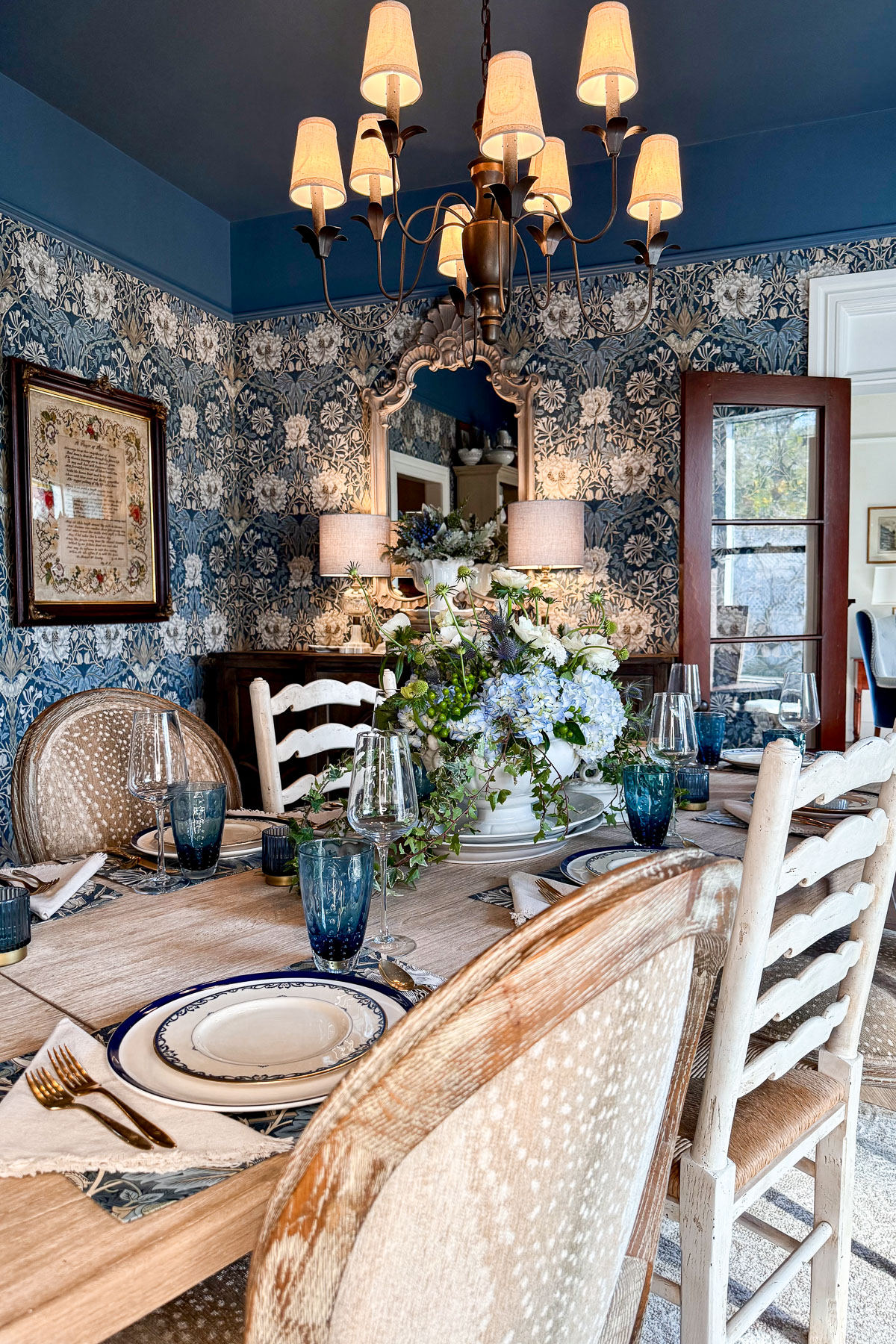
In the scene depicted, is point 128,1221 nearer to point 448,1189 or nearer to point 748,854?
point 448,1189

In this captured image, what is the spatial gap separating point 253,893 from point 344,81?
285cm

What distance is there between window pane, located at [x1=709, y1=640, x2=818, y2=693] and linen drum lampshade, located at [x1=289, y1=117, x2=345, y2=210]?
2101mm

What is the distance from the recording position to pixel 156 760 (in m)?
1.25

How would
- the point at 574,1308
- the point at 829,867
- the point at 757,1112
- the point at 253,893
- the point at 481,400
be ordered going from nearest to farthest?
1. the point at 574,1308
2. the point at 829,867
3. the point at 757,1112
4. the point at 253,893
5. the point at 481,400

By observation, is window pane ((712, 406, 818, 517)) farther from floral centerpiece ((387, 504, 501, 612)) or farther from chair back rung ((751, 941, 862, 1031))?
chair back rung ((751, 941, 862, 1031))

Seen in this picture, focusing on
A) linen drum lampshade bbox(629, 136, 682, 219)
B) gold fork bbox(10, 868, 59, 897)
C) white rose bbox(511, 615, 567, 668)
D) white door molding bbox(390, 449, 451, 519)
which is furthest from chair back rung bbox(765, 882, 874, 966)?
white door molding bbox(390, 449, 451, 519)

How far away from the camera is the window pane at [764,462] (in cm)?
326

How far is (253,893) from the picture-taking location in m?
1.23

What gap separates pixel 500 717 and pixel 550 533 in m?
2.19

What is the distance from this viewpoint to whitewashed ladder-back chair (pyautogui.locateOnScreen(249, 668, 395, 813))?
74.5 inches

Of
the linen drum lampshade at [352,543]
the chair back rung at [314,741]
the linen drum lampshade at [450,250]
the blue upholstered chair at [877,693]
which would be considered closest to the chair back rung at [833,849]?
the chair back rung at [314,741]

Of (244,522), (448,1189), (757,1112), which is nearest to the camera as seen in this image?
(448,1189)

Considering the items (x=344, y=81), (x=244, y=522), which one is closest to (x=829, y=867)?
(x=344, y=81)

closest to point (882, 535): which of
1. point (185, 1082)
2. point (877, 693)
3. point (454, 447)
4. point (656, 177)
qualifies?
point (877, 693)
